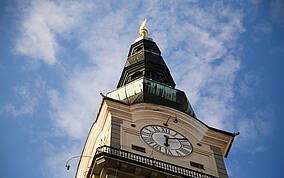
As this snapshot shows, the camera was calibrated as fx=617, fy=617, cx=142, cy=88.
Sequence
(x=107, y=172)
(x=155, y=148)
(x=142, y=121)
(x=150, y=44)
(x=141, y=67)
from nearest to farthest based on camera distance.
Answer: (x=107, y=172)
(x=155, y=148)
(x=142, y=121)
(x=141, y=67)
(x=150, y=44)

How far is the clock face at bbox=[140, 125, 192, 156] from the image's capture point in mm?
30016

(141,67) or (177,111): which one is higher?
(141,67)

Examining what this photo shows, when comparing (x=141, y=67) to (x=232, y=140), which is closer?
(x=232, y=140)

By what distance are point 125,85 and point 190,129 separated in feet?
17.3

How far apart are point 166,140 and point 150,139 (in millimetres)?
809

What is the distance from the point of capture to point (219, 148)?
3191 centimetres

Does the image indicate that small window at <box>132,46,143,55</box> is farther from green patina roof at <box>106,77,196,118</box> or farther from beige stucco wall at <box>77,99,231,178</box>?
beige stucco wall at <box>77,99,231,178</box>

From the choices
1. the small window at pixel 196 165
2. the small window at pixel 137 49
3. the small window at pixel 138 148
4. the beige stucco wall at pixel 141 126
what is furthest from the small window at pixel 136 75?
the small window at pixel 196 165

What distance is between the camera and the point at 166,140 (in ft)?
100

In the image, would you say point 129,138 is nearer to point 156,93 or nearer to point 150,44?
point 156,93

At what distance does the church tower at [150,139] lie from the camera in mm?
26844

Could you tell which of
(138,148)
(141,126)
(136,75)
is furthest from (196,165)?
(136,75)

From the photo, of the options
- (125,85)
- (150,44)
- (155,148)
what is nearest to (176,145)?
(155,148)

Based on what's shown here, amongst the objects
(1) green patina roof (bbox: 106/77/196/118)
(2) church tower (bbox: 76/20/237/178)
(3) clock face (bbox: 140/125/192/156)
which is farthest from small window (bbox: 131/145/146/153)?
(1) green patina roof (bbox: 106/77/196/118)
